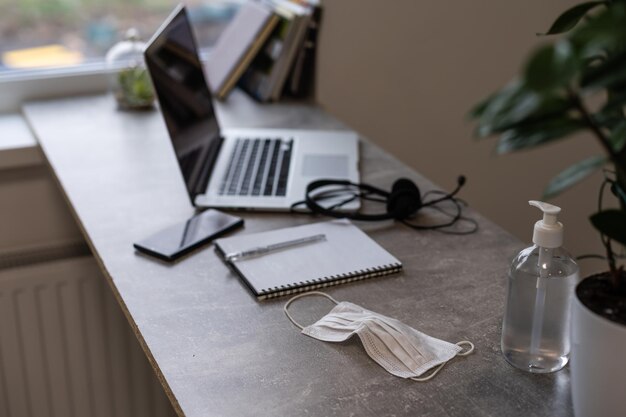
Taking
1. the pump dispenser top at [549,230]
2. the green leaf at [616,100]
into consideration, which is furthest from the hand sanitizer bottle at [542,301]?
the green leaf at [616,100]

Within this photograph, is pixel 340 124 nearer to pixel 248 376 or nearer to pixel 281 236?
pixel 281 236

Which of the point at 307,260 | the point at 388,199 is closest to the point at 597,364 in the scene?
the point at 307,260

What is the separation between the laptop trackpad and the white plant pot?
2.56 feet

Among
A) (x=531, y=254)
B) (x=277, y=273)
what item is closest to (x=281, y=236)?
(x=277, y=273)

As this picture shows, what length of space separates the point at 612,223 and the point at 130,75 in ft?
4.56

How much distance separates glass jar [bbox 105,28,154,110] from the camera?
1.96 m

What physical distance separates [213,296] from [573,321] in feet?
1.67

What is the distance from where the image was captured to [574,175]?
0.73m

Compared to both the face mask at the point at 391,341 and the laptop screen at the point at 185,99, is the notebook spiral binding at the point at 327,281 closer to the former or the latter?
the face mask at the point at 391,341

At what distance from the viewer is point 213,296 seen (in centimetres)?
120

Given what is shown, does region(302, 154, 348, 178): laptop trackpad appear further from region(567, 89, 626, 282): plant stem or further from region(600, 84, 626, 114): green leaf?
region(600, 84, 626, 114): green leaf

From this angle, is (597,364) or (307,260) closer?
(597,364)

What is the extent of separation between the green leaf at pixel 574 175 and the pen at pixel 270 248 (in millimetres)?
640

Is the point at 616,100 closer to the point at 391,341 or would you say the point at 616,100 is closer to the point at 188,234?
the point at 391,341
